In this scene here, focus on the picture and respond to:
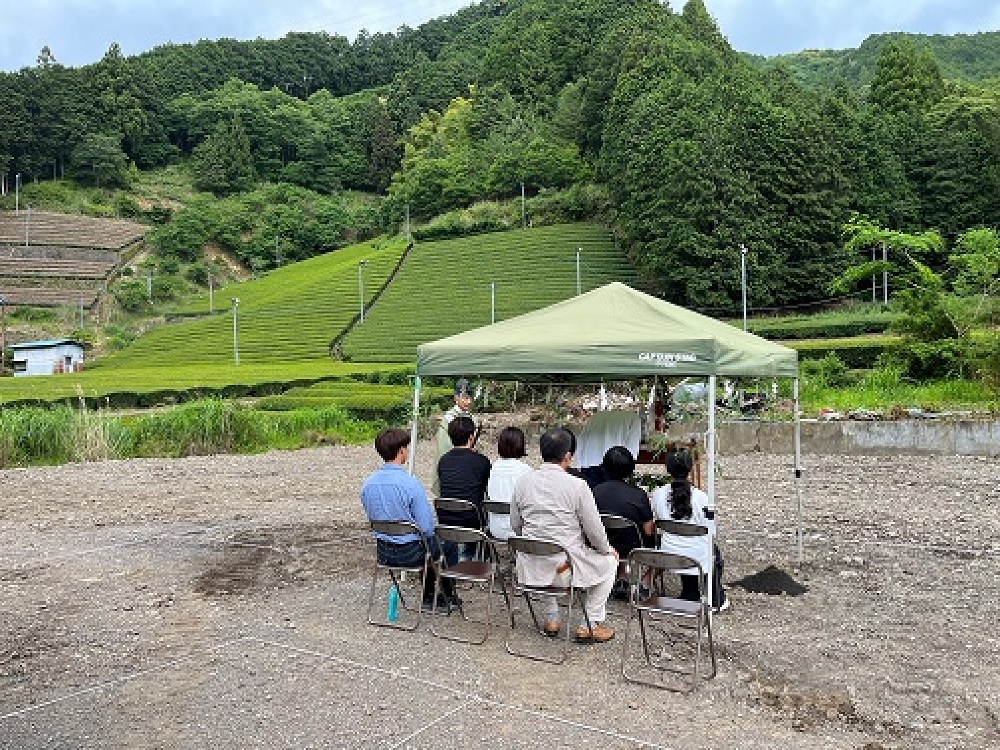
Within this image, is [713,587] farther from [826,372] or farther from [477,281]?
[477,281]

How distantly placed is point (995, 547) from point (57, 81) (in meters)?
116

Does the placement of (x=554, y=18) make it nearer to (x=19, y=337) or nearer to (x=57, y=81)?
(x=57, y=81)

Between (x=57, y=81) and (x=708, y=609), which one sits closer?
(x=708, y=609)

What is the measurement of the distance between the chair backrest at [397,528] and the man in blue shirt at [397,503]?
3.2 inches

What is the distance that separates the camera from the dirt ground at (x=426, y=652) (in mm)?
4234

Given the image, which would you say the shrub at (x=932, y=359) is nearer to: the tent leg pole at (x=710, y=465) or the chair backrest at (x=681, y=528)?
the tent leg pole at (x=710, y=465)

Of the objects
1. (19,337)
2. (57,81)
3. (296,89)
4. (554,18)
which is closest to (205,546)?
(19,337)

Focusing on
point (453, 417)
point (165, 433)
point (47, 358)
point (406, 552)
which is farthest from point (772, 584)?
point (47, 358)

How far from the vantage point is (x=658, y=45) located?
215 feet

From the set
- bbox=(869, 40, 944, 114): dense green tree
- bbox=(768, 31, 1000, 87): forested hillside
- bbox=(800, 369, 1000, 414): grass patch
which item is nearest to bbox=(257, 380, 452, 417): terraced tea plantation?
bbox=(800, 369, 1000, 414): grass patch

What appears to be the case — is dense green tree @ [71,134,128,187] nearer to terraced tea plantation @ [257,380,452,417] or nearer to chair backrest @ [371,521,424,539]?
terraced tea plantation @ [257,380,452,417]

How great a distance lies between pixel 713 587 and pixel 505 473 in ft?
5.46

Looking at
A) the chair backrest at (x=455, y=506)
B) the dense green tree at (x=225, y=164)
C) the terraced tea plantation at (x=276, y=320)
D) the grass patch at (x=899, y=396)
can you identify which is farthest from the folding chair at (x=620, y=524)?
the dense green tree at (x=225, y=164)

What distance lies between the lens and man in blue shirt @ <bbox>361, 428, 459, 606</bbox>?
5.71 metres
